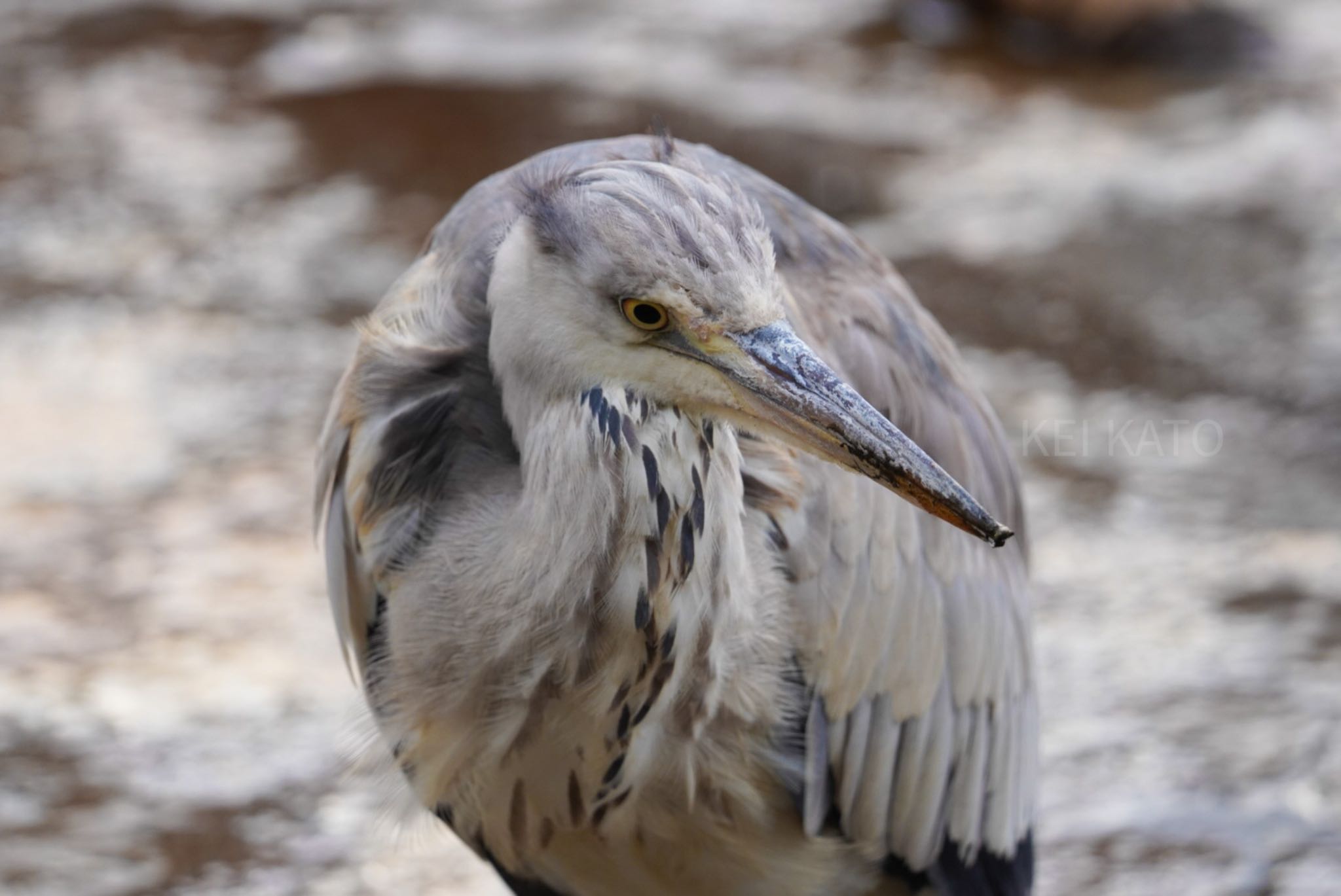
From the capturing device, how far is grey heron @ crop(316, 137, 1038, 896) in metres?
2.25

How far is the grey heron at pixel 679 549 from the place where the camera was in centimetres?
225

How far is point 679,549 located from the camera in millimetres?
2340

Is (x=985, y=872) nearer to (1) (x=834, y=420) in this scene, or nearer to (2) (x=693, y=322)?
(1) (x=834, y=420)

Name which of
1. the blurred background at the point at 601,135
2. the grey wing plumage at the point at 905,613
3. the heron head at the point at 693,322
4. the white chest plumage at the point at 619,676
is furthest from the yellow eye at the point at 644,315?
the blurred background at the point at 601,135

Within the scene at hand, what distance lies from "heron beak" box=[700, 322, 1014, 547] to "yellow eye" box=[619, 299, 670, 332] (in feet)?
0.25

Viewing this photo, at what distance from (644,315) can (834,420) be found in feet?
0.92

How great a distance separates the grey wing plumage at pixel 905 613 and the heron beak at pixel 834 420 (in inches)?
17.1

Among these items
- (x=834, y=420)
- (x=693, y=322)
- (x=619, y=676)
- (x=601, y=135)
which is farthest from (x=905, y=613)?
(x=601, y=135)

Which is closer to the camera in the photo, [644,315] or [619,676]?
[644,315]

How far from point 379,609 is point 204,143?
503cm

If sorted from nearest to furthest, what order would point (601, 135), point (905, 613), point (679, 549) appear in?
1. point (679, 549)
2. point (905, 613)
3. point (601, 135)

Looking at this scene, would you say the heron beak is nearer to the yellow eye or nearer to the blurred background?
the yellow eye

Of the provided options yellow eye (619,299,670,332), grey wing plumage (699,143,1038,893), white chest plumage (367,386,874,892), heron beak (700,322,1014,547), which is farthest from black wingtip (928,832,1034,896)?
yellow eye (619,299,670,332)

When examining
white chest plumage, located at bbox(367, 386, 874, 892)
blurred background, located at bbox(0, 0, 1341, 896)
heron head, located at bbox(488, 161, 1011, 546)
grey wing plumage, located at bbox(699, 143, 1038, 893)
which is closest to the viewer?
heron head, located at bbox(488, 161, 1011, 546)
